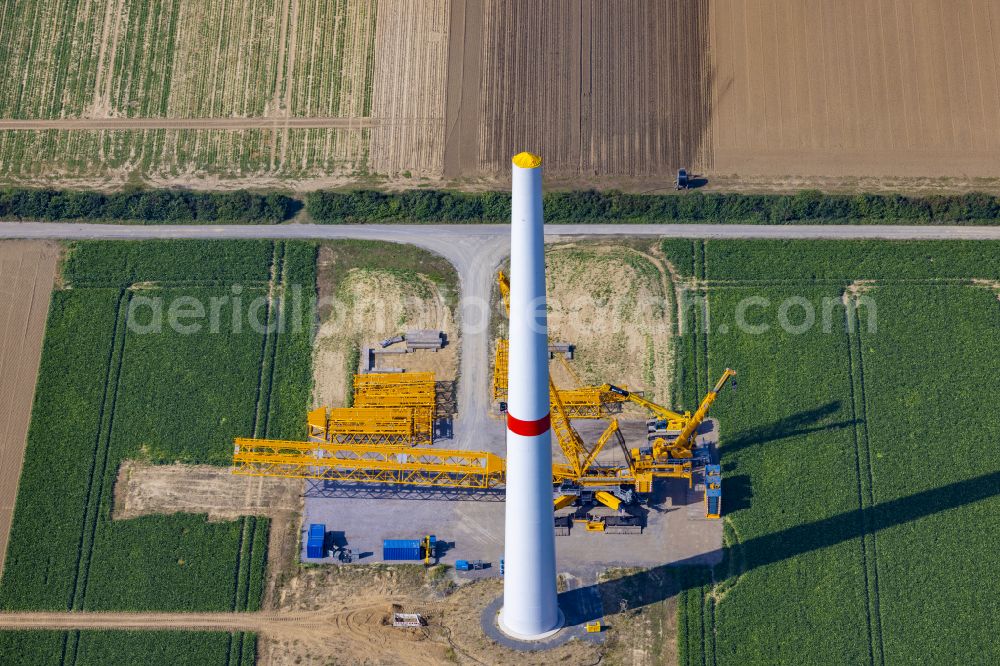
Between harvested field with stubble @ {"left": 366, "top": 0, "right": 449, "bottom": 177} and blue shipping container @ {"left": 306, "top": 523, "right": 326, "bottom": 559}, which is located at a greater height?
harvested field with stubble @ {"left": 366, "top": 0, "right": 449, "bottom": 177}

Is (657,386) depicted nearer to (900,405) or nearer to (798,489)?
(798,489)

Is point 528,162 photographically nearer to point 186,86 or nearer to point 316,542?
point 316,542

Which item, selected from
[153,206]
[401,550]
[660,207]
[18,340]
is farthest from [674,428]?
[18,340]

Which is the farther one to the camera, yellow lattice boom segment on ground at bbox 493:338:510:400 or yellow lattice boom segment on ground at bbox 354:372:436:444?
yellow lattice boom segment on ground at bbox 493:338:510:400

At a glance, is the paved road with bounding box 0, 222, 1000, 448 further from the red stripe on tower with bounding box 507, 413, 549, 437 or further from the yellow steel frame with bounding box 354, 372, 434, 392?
the red stripe on tower with bounding box 507, 413, 549, 437

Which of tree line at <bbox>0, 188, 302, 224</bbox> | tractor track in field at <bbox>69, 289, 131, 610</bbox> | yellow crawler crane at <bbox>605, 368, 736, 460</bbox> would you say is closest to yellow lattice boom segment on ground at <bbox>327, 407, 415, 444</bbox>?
yellow crawler crane at <bbox>605, 368, 736, 460</bbox>

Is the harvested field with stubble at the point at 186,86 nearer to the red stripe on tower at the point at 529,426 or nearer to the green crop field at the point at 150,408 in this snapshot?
the green crop field at the point at 150,408
